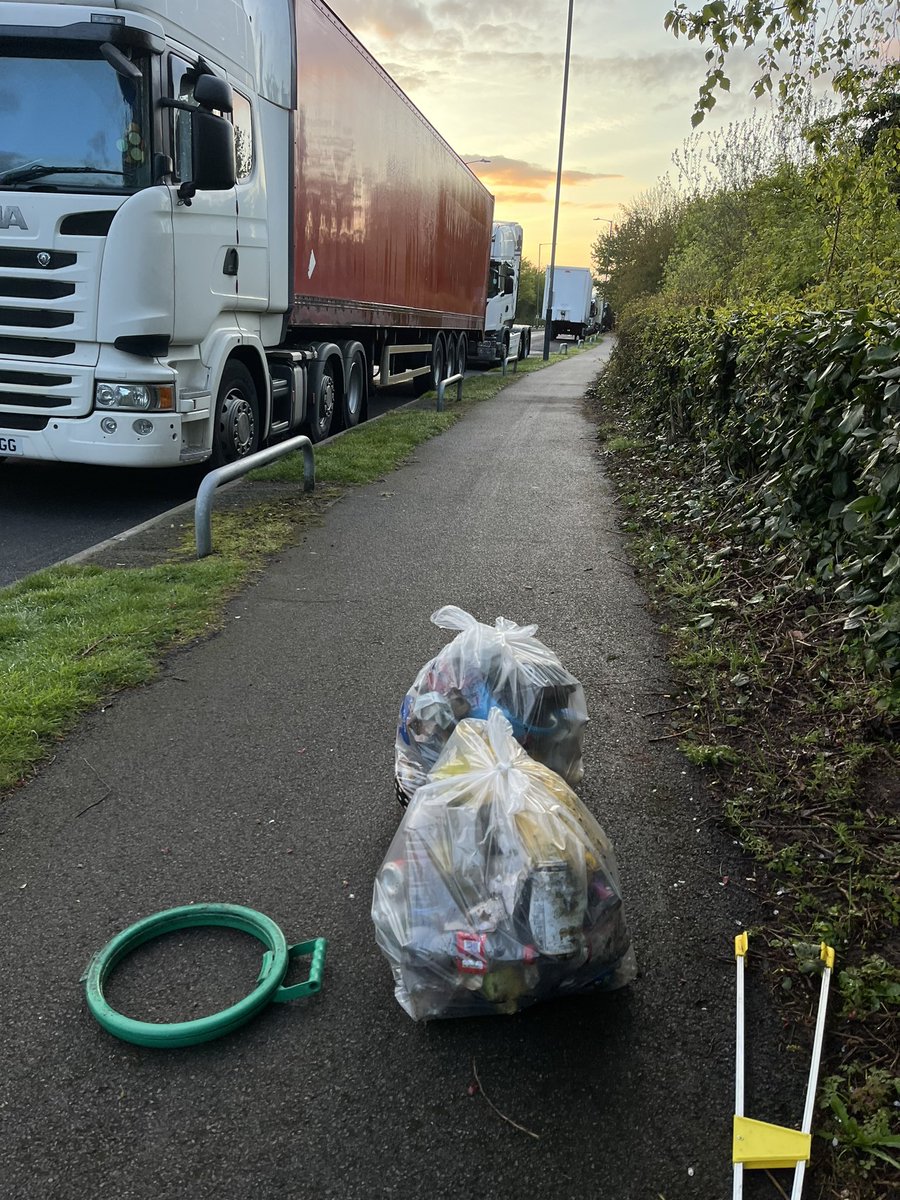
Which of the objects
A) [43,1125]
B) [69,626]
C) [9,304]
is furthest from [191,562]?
[43,1125]

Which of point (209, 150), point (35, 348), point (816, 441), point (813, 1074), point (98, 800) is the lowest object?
point (98, 800)

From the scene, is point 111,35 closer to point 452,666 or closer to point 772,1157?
point 452,666

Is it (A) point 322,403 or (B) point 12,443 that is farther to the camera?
(A) point 322,403

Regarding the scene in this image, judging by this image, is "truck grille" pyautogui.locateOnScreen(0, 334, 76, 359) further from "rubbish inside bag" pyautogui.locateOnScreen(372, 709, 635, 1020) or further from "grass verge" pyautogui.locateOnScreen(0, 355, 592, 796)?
"rubbish inside bag" pyautogui.locateOnScreen(372, 709, 635, 1020)

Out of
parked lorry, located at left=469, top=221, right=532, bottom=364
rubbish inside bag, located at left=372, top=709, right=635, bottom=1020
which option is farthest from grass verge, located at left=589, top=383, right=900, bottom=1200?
parked lorry, located at left=469, top=221, right=532, bottom=364

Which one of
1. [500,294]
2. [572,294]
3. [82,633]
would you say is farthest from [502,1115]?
[572,294]

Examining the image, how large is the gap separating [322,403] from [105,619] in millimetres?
6329

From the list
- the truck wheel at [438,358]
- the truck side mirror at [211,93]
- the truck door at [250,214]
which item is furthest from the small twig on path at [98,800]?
the truck wheel at [438,358]

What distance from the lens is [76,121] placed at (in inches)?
248

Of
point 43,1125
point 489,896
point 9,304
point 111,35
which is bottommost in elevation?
point 43,1125

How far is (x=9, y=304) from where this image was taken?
643cm

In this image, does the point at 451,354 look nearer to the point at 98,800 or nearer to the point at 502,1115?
the point at 98,800

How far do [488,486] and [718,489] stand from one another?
2779 millimetres

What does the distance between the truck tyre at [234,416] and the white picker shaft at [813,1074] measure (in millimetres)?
6391
